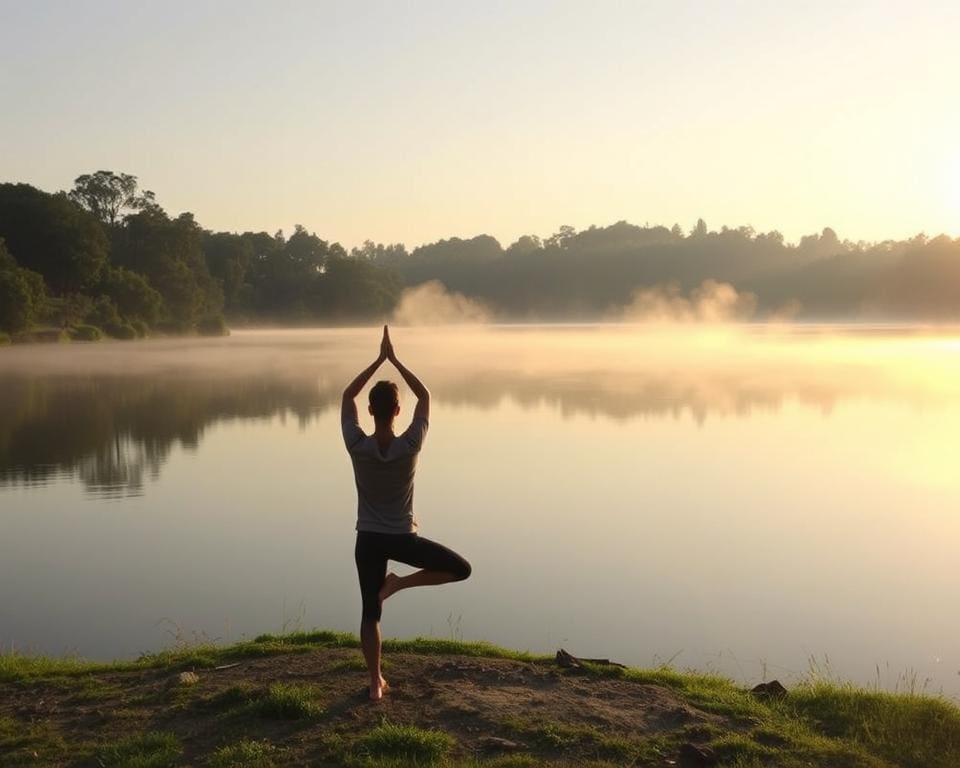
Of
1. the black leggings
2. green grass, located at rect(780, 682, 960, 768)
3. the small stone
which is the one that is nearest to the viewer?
green grass, located at rect(780, 682, 960, 768)

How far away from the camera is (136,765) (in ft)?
18.7

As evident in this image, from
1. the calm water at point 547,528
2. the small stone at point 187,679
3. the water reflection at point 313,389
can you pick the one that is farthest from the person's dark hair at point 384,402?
the water reflection at point 313,389

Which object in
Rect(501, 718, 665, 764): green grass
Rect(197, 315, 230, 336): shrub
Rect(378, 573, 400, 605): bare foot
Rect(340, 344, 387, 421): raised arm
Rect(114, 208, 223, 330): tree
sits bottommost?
Rect(197, 315, 230, 336): shrub

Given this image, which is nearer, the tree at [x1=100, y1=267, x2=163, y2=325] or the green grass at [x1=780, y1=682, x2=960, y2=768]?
the green grass at [x1=780, y1=682, x2=960, y2=768]

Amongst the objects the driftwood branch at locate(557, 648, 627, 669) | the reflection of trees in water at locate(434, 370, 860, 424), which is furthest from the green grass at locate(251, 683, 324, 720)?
the reflection of trees in water at locate(434, 370, 860, 424)

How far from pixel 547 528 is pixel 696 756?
821 cm

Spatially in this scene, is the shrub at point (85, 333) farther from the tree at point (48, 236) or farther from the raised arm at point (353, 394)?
Result: the raised arm at point (353, 394)

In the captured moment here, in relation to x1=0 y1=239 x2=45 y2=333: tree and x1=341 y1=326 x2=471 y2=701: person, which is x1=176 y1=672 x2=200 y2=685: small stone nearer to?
x1=341 y1=326 x2=471 y2=701: person

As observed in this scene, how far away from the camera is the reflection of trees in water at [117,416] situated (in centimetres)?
1967

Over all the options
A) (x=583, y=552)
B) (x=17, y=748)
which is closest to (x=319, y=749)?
(x=17, y=748)

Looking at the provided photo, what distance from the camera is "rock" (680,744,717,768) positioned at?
19.0 feet

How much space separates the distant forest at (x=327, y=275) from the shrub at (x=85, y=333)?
6.9 inches

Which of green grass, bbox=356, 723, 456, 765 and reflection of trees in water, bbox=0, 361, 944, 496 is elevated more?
green grass, bbox=356, 723, 456, 765

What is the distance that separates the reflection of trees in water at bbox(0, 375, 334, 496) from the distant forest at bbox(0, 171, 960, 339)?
108 ft
